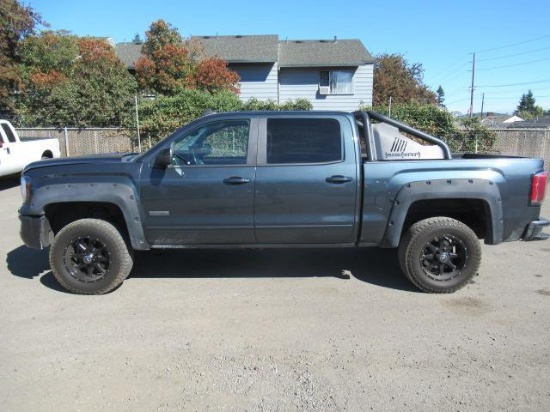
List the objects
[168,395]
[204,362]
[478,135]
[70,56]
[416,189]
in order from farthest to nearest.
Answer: [70,56], [478,135], [416,189], [204,362], [168,395]

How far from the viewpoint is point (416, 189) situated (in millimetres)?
4441

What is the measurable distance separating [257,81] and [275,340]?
2087 cm

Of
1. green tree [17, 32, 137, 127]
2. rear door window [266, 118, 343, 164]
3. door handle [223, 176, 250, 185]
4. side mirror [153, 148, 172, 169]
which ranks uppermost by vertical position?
green tree [17, 32, 137, 127]

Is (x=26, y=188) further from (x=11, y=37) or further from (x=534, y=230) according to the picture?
(x=11, y=37)

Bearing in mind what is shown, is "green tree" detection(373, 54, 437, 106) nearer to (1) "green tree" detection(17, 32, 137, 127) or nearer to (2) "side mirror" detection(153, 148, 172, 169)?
(1) "green tree" detection(17, 32, 137, 127)

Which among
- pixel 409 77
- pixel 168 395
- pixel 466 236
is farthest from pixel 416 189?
pixel 409 77

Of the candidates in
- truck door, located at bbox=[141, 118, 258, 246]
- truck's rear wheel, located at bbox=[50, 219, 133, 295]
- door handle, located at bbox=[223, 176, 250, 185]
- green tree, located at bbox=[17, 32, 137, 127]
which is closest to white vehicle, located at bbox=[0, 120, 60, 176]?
green tree, located at bbox=[17, 32, 137, 127]

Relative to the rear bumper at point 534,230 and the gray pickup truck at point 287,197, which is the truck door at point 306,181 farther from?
the rear bumper at point 534,230

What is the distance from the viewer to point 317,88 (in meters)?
23.5

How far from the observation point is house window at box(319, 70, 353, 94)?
23312mm

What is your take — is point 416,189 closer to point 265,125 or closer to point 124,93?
point 265,125

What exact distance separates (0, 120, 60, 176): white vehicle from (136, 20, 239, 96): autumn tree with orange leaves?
24.6ft

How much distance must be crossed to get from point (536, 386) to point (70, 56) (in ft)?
72.7

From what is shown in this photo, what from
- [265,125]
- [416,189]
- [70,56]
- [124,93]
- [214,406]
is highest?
[70,56]
